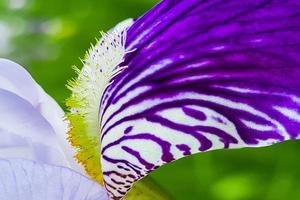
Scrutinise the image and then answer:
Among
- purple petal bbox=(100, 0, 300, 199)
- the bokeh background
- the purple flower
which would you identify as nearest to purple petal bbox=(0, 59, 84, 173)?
the purple flower

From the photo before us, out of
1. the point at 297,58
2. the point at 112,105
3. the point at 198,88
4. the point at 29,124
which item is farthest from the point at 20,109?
the point at 297,58

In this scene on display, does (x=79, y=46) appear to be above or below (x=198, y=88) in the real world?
above

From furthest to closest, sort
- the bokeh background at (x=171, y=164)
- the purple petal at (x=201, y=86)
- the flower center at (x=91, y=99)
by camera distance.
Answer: the bokeh background at (x=171, y=164), the flower center at (x=91, y=99), the purple petal at (x=201, y=86)

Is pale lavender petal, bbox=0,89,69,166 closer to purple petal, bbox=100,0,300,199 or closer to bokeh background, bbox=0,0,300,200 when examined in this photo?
purple petal, bbox=100,0,300,199

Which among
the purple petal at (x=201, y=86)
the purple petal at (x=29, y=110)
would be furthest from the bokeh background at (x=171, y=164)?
the purple petal at (x=201, y=86)

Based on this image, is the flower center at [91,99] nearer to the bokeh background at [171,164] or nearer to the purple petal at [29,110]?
the purple petal at [29,110]

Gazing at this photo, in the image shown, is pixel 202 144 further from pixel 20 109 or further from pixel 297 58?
pixel 20 109
